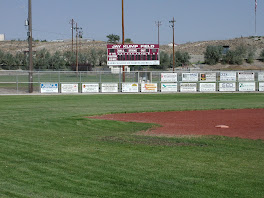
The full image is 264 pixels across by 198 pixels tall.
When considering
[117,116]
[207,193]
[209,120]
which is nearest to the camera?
[207,193]

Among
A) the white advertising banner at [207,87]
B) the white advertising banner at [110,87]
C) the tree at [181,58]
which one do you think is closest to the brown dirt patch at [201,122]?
the white advertising banner at [110,87]

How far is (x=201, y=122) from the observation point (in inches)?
760

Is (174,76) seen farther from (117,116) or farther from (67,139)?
(67,139)

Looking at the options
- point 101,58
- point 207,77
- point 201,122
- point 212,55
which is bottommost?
point 201,122

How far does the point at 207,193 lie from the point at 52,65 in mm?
77837

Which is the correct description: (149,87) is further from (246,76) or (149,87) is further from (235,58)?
(235,58)

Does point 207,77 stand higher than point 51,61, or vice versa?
point 51,61

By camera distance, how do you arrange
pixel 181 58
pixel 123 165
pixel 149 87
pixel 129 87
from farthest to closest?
pixel 181 58 < pixel 149 87 < pixel 129 87 < pixel 123 165

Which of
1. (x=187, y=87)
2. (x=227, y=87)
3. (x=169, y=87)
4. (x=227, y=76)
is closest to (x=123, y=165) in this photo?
(x=169, y=87)

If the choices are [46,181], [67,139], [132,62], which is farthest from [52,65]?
[46,181]

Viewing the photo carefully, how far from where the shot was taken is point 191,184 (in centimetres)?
862

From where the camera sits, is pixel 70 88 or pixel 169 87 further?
pixel 169 87

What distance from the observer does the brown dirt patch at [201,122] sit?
1600 cm

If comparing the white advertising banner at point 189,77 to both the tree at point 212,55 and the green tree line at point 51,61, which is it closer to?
the green tree line at point 51,61
